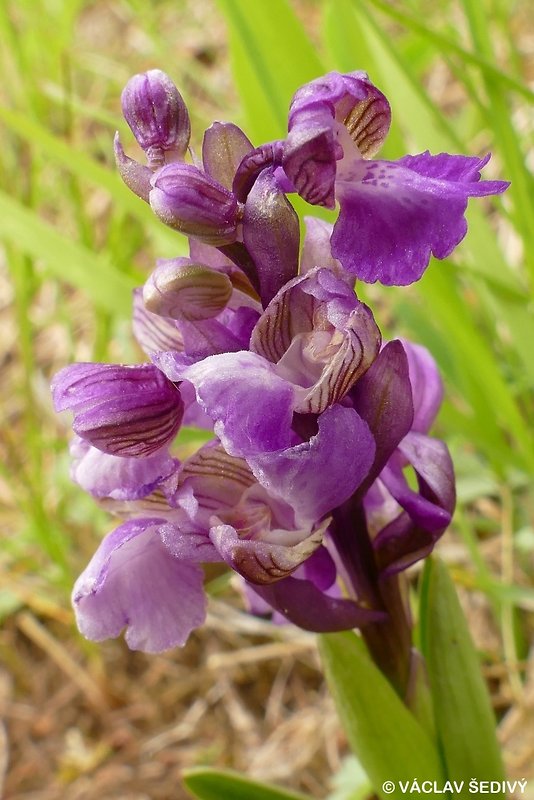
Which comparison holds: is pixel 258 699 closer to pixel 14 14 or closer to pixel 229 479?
pixel 229 479

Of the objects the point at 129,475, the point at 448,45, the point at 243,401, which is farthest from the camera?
the point at 448,45

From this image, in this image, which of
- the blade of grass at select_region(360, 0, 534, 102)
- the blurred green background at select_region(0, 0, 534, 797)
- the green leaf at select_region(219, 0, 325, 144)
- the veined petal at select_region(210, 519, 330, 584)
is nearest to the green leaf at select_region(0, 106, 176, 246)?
the blurred green background at select_region(0, 0, 534, 797)

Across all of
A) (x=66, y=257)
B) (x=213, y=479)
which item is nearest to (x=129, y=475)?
(x=213, y=479)

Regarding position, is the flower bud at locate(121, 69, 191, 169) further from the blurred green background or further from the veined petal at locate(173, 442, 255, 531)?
the blurred green background

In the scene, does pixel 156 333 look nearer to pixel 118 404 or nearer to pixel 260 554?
pixel 118 404

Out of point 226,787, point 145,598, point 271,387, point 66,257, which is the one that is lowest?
point 226,787

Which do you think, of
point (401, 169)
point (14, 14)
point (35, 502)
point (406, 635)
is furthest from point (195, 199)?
point (14, 14)

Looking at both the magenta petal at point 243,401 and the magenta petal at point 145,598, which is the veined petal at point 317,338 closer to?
the magenta petal at point 243,401
